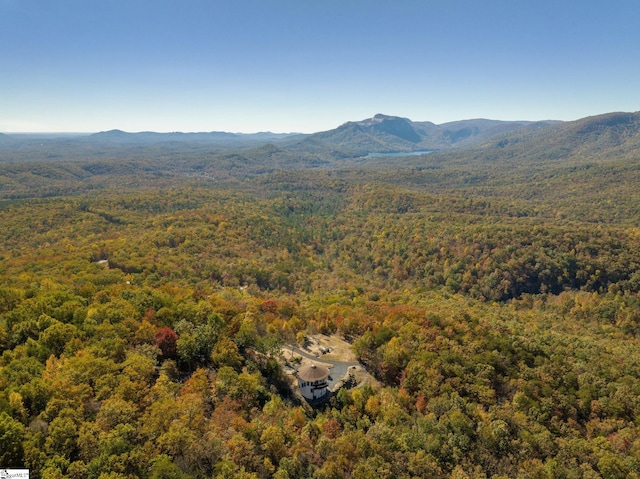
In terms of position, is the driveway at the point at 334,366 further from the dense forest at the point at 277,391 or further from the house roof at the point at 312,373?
the house roof at the point at 312,373

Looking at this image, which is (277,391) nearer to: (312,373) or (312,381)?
(312,381)

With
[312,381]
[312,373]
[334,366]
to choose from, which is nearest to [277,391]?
[312,381]

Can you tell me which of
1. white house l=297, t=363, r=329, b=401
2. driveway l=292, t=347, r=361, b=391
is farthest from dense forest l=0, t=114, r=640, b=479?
driveway l=292, t=347, r=361, b=391

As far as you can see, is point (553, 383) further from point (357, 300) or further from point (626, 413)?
point (357, 300)

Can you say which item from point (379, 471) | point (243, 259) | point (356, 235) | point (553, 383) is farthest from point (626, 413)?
point (356, 235)

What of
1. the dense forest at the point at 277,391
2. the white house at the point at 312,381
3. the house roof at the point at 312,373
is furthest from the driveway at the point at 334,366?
the house roof at the point at 312,373

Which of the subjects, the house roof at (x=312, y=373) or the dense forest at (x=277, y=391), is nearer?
the dense forest at (x=277, y=391)

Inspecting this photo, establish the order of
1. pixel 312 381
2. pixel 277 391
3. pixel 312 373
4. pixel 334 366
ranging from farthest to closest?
pixel 334 366 < pixel 277 391 < pixel 312 373 < pixel 312 381

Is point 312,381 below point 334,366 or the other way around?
the other way around

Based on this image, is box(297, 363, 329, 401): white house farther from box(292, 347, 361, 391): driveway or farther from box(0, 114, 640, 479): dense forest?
box(292, 347, 361, 391): driveway
